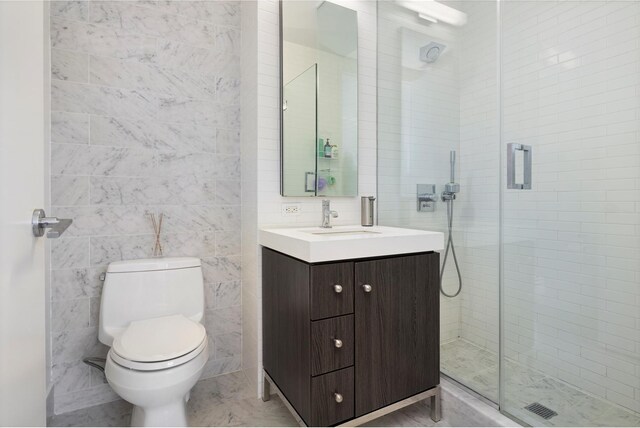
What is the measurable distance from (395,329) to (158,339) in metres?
1.04

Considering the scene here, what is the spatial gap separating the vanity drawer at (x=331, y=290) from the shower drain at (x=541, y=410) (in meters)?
0.89

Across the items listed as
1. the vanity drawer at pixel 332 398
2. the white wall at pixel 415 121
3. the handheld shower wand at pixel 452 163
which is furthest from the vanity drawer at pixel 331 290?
the handheld shower wand at pixel 452 163

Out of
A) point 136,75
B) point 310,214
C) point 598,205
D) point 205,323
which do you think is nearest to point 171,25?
point 136,75

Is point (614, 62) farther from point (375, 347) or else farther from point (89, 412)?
point (89, 412)

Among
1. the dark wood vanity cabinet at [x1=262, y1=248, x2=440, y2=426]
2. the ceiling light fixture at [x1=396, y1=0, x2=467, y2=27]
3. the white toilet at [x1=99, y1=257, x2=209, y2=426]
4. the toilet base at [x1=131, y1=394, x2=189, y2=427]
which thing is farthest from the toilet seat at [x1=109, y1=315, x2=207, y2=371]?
the ceiling light fixture at [x1=396, y1=0, x2=467, y2=27]

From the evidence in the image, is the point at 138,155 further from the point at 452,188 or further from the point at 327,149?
the point at 452,188

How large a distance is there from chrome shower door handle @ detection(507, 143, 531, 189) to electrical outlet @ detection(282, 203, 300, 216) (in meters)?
1.10

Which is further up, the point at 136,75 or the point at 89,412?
the point at 136,75

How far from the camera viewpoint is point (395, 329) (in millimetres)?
1556

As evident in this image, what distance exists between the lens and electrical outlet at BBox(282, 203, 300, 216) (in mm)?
1979

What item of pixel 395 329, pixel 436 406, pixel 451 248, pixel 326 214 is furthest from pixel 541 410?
pixel 326 214

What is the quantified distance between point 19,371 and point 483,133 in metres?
1.95

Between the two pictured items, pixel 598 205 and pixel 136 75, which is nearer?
pixel 598 205

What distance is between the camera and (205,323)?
2.08 meters
